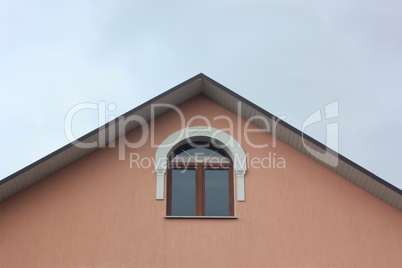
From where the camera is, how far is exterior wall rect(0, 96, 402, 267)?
1197cm

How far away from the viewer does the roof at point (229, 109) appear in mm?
12180

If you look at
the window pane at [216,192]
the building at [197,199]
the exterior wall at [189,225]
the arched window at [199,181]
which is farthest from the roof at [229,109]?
the window pane at [216,192]

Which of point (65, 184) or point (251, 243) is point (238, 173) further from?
point (65, 184)

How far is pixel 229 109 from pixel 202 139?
0.88 m

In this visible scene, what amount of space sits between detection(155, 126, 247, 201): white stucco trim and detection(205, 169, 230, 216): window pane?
0.32 m

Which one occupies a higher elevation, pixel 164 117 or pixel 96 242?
pixel 164 117

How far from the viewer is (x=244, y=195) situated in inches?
497

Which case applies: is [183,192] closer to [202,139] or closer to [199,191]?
[199,191]

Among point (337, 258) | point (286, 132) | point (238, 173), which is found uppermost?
point (286, 132)

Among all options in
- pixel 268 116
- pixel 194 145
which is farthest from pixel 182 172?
pixel 268 116

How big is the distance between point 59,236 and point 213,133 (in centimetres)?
376

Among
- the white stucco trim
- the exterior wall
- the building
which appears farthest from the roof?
the white stucco trim

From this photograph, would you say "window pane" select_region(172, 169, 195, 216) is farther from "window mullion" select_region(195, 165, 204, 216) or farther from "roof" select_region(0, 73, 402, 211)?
"roof" select_region(0, 73, 402, 211)

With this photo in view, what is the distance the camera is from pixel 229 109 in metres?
13.6
